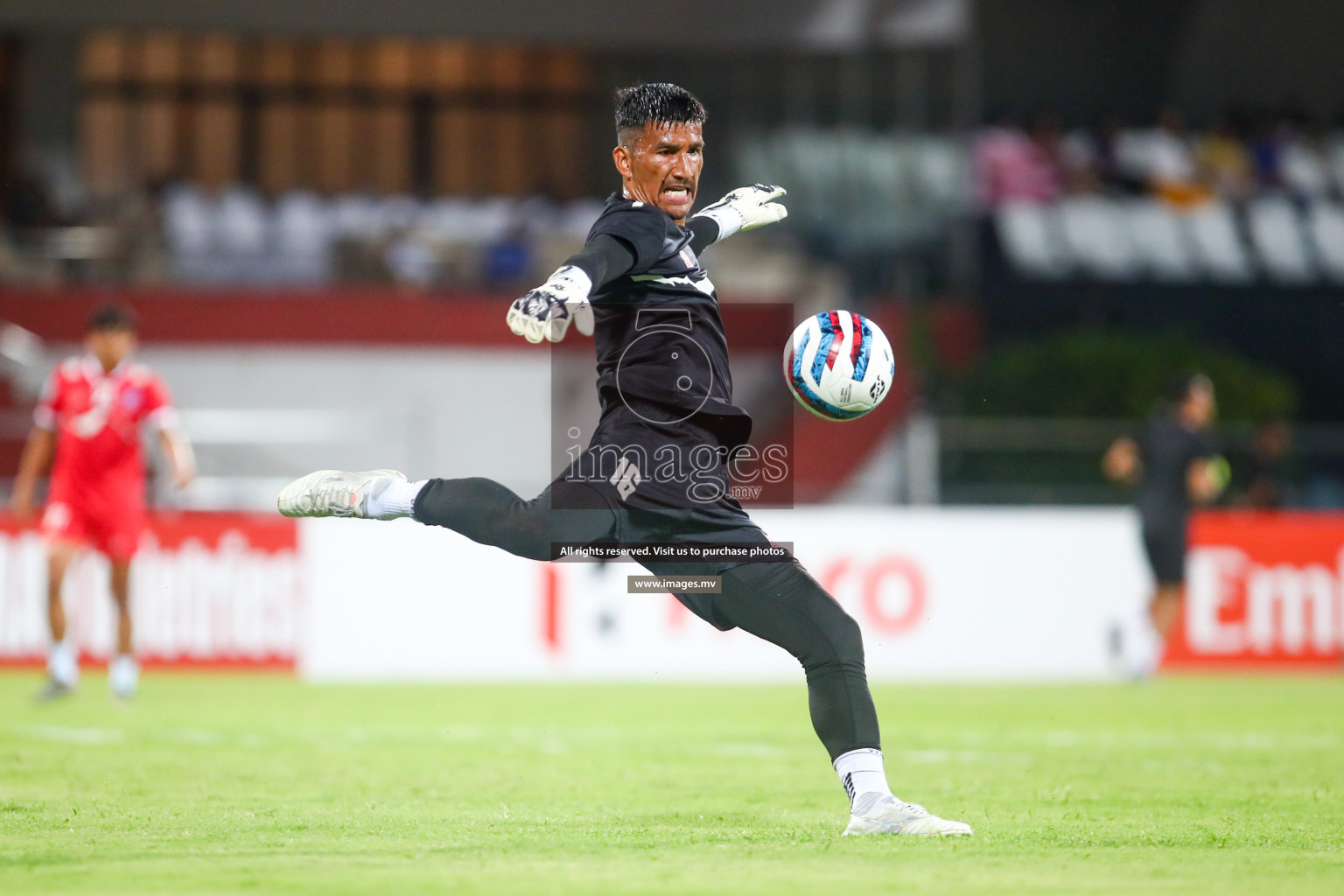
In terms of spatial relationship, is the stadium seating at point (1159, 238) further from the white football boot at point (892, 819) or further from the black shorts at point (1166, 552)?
the white football boot at point (892, 819)

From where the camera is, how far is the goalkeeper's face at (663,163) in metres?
6.07

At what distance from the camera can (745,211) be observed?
21.9 feet

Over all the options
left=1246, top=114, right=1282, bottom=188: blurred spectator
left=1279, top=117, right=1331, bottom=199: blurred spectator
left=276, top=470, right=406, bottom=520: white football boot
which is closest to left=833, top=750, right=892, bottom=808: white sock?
left=276, top=470, right=406, bottom=520: white football boot

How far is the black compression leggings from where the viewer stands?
5.93 m

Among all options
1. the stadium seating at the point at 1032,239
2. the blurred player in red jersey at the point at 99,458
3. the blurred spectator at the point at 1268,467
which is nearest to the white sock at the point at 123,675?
the blurred player in red jersey at the point at 99,458

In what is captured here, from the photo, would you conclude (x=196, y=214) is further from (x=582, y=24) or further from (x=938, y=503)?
(x=938, y=503)

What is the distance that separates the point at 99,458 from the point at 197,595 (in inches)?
121

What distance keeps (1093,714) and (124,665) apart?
6.44 meters

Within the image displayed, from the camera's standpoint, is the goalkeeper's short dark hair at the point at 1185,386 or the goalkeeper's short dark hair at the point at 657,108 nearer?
the goalkeeper's short dark hair at the point at 657,108

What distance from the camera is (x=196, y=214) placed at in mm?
22844

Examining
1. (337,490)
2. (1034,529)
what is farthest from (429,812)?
(1034,529)

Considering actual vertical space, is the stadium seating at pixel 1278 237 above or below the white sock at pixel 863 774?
above

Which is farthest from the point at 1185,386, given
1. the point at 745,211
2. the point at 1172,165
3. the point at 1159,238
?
the point at 745,211

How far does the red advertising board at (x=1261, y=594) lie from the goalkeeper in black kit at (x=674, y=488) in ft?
36.0
